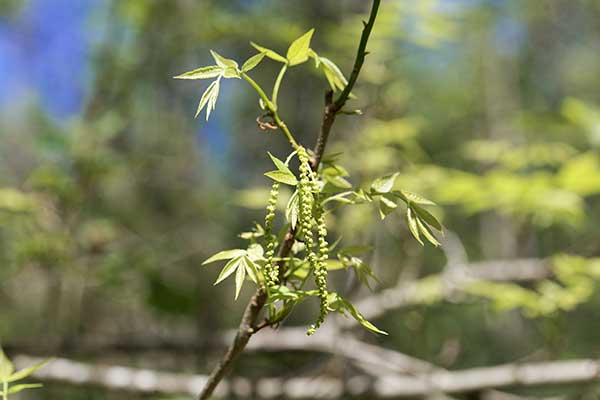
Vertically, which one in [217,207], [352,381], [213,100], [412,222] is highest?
[217,207]

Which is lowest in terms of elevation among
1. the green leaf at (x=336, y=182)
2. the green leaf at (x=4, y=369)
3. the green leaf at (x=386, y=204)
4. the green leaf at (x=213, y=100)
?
the green leaf at (x=4, y=369)

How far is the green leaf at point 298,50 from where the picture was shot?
558 mm

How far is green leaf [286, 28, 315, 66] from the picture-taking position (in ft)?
1.83

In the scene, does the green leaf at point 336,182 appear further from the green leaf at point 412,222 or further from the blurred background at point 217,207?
the blurred background at point 217,207

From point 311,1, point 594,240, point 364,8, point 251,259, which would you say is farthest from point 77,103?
point 251,259

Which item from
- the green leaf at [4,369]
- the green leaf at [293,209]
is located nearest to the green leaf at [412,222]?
the green leaf at [293,209]

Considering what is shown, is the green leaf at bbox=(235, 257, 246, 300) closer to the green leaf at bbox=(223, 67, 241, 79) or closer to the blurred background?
the green leaf at bbox=(223, 67, 241, 79)

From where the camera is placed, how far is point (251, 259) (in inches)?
21.6

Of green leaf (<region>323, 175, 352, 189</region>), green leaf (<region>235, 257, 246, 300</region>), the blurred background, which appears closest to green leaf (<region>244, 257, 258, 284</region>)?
green leaf (<region>235, 257, 246, 300</region>)

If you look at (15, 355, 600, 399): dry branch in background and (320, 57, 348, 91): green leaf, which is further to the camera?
(15, 355, 600, 399): dry branch in background

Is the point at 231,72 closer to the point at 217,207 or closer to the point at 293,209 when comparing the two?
the point at 293,209

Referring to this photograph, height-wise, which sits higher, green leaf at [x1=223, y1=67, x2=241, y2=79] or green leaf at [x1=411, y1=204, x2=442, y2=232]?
green leaf at [x1=223, y1=67, x2=241, y2=79]

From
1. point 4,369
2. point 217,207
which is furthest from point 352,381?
point 217,207

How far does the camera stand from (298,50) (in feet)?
1.86
